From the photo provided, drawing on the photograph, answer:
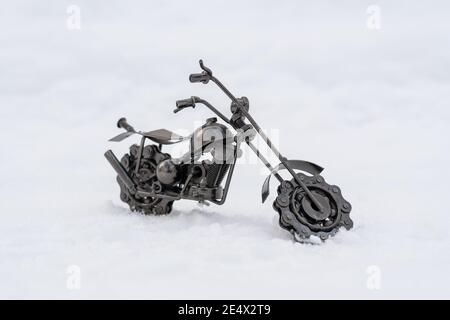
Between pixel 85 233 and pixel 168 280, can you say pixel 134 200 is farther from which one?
pixel 168 280

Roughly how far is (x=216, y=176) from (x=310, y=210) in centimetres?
76

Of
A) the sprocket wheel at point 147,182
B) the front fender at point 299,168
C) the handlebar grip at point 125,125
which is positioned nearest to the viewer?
the front fender at point 299,168

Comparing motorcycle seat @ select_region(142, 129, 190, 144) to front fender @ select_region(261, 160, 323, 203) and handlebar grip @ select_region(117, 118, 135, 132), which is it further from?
front fender @ select_region(261, 160, 323, 203)

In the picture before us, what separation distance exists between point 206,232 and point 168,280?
85 cm

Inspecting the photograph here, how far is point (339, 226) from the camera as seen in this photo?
3.83 metres

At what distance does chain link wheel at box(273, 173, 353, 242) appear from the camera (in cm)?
378

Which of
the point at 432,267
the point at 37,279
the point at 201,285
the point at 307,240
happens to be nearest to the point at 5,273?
the point at 37,279

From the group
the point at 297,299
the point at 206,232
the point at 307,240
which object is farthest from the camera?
the point at 206,232

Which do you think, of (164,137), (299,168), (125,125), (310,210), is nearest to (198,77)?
(164,137)

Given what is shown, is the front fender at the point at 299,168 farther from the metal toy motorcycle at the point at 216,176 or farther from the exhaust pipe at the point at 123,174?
the exhaust pipe at the point at 123,174

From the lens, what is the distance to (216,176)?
424cm

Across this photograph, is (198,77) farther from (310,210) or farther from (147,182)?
(310,210)

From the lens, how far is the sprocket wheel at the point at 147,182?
4500 mm

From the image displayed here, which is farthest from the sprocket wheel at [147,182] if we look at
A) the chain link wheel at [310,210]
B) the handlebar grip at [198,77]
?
the chain link wheel at [310,210]
